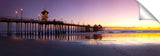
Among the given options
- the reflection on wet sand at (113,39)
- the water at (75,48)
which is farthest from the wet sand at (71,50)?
the reflection on wet sand at (113,39)

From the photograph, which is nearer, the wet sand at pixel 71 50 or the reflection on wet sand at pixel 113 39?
the wet sand at pixel 71 50

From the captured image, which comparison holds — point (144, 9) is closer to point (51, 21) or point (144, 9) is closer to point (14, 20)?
point (14, 20)

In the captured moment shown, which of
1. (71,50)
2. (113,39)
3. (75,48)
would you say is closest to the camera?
(71,50)

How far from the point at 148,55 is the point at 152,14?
249 inches

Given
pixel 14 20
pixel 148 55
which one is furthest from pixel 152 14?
pixel 14 20

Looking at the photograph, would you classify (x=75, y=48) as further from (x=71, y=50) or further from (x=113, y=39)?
(x=113, y=39)

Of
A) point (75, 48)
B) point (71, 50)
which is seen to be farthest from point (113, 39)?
point (71, 50)

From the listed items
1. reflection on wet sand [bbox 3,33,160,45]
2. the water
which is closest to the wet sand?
the water

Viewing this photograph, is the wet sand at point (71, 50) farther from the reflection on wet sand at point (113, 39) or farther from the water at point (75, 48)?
the reflection on wet sand at point (113, 39)

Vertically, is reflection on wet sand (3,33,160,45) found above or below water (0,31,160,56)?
below

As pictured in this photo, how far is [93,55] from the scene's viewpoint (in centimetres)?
733

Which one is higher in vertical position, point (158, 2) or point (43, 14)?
point (43, 14)

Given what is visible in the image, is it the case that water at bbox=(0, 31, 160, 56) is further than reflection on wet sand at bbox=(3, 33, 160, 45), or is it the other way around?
reflection on wet sand at bbox=(3, 33, 160, 45)

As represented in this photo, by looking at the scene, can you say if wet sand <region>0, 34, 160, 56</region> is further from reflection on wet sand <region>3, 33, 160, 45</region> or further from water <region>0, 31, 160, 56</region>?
reflection on wet sand <region>3, 33, 160, 45</region>
